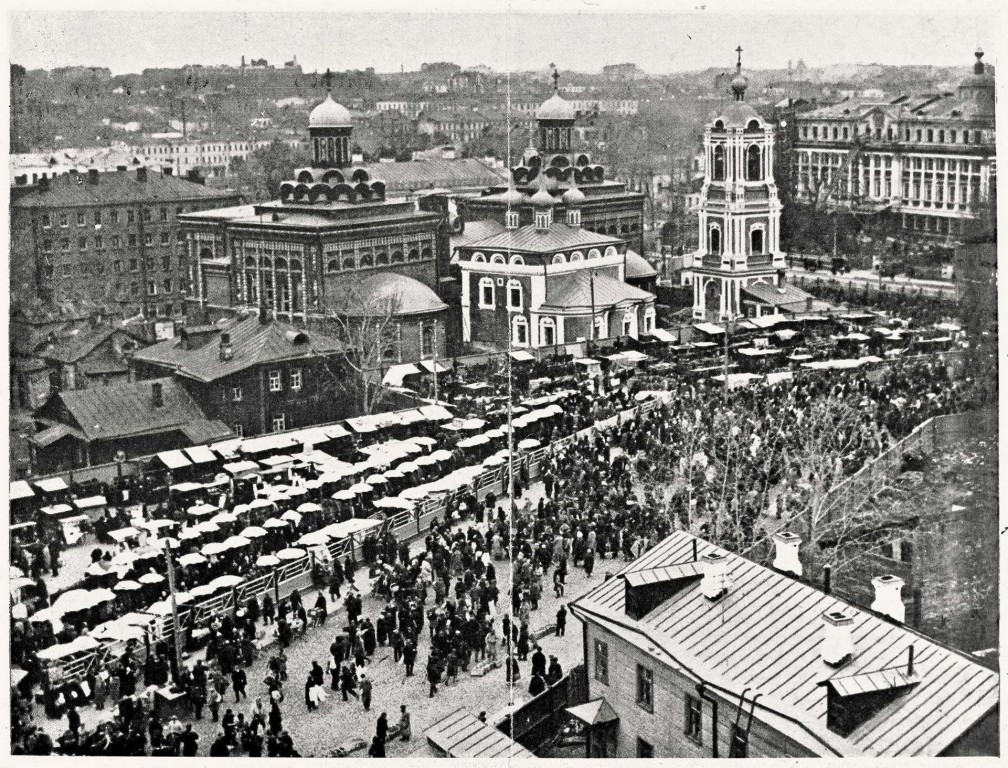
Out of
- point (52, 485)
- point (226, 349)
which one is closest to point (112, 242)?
point (226, 349)

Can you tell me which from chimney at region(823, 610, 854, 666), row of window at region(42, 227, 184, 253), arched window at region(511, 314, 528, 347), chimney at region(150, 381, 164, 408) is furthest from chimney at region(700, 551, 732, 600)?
arched window at region(511, 314, 528, 347)

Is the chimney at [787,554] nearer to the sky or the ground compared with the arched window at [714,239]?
nearer to the ground

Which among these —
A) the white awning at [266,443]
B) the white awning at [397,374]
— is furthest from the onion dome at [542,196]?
the white awning at [266,443]

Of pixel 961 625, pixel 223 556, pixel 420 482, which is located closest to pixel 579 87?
pixel 420 482

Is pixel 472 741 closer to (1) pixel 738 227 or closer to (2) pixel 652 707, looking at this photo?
(2) pixel 652 707

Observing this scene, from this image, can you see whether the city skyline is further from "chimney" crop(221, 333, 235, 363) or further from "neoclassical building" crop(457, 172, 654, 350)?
"neoclassical building" crop(457, 172, 654, 350)

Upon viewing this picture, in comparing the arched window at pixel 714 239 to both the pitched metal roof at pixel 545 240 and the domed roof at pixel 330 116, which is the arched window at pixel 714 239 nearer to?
the pitched metal roof at pixel 545 240
